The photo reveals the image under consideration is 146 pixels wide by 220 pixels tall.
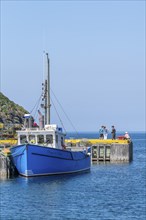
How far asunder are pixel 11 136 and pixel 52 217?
47.6 meters

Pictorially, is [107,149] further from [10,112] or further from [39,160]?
[10,112]

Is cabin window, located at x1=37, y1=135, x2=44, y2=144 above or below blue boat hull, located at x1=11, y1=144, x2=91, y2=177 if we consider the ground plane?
above

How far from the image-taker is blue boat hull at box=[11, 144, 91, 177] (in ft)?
218

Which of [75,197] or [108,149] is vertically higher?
[108,149]

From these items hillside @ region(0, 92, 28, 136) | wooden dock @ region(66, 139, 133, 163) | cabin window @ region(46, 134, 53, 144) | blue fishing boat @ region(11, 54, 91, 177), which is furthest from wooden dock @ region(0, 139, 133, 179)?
hillside @ region(0, 92, 28, 136)

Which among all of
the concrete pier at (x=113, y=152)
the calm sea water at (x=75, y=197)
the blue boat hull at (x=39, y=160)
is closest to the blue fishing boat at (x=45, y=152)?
the blue boat hull at (x=39, y=160)

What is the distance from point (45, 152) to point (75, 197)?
1454 centimetres

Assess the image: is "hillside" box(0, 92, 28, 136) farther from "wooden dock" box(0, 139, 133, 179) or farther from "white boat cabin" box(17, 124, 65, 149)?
"white boat cabin" box(17, 124, 65, 149)

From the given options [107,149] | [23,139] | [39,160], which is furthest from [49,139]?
[107,149]

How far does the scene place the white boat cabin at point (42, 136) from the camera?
231 feet

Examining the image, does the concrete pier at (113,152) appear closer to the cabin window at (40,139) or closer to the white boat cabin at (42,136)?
the white boat cabin at (42,136)

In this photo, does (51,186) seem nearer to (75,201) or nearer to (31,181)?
(31,181)

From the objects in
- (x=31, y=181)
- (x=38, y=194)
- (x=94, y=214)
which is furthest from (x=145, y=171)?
(x=94, y=214)

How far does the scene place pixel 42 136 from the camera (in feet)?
233
